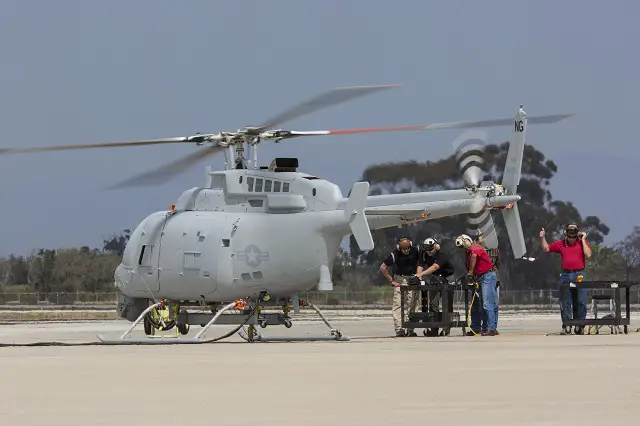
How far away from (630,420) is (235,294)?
1627 cm

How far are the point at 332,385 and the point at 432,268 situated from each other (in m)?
13.3

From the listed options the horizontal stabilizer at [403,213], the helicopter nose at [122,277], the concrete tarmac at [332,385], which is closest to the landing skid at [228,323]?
the helicopter nose at [122,277]

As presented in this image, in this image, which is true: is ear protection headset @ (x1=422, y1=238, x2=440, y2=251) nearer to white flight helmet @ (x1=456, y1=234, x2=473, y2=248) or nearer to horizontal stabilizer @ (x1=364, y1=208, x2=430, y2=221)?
white flight helmet @ (x1=456, y1=234, x2=473, y2=248)

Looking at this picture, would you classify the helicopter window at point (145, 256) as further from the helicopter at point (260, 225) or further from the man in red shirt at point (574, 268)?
the man in red shirt at point (574, 268)

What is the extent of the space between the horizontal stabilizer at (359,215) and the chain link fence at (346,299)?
45.6 metres

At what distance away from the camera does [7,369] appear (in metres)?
16.3

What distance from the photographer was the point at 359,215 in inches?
952

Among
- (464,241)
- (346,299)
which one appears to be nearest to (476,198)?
(464,241)

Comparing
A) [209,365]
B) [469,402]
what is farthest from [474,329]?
[469,402]

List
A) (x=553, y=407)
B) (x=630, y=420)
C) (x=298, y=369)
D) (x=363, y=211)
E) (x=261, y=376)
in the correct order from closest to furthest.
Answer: (x=630, y=420)
(x=553, y=407)
(x=261, y=376)
(x=298, y=369)
(x=363, y=211)

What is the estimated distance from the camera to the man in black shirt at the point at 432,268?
86.9 ft

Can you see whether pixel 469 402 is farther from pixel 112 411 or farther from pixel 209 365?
pixel 209 365

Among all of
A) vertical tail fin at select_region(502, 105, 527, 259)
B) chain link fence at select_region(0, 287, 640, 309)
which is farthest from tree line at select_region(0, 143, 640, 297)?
vertical tail fin at select_region(502, 105, 527, 259)

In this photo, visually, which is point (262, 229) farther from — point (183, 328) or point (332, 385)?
point (332, 385)
